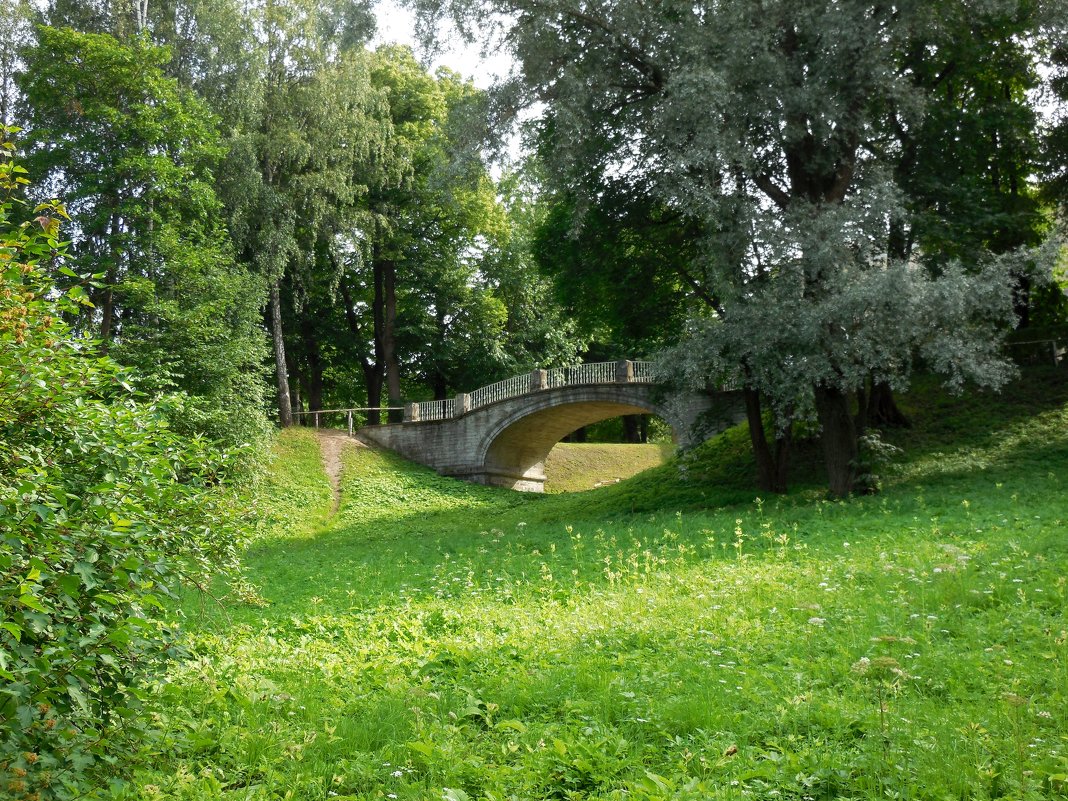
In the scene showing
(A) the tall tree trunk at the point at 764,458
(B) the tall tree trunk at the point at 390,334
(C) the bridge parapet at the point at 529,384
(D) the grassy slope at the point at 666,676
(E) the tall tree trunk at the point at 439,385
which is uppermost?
(B) the tall tree trunk at the point at 390,334

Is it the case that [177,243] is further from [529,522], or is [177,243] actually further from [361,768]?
[361,768]

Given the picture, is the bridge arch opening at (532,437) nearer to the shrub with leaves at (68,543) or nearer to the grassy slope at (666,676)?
the grassy slope at (666,676)

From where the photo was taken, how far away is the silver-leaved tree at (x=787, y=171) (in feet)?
43.8

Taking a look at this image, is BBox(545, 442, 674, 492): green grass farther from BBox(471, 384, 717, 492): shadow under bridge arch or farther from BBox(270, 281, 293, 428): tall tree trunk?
BBox(270, 281, 293, 428): tall tree trunk

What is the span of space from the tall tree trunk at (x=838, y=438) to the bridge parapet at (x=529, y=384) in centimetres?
1296

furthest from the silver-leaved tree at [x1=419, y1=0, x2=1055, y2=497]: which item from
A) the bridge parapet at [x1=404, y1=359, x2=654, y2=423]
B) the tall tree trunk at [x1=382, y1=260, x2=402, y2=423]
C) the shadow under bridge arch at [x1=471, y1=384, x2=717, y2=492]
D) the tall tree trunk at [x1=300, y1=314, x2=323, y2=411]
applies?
the tall tree trunk at [x1=300, y1=314, x2=323, y2=411]

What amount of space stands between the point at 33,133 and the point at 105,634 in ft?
70.6

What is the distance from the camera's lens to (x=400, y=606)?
29.1ft

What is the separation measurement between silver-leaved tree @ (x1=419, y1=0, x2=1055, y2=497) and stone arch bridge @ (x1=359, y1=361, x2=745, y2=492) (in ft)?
45.7

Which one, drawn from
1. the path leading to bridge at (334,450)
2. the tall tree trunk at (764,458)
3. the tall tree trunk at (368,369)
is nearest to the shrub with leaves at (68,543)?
the tall tree trunk at (764,458)

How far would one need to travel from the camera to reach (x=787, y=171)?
627 inches

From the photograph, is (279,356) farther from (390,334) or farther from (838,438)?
(838,438)

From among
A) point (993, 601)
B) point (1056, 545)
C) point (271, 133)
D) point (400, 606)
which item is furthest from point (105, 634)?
point (271, 133)

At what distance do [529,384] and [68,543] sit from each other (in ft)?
90.5
